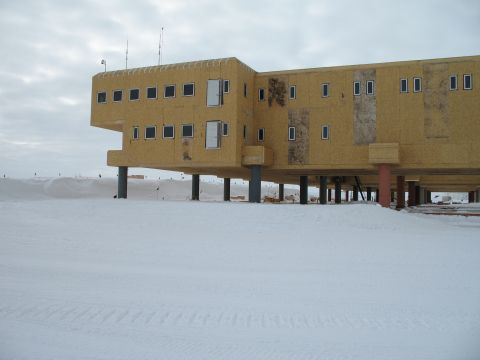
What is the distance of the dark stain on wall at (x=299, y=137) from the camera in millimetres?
35156

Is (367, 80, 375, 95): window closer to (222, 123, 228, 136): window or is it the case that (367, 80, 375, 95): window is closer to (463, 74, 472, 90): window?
(463, 74, 472, 90): window

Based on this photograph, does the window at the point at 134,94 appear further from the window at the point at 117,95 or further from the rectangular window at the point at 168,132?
the rectangular window at the point at 168,132

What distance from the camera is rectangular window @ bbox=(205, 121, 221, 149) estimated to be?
113ft

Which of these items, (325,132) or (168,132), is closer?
(325,132)

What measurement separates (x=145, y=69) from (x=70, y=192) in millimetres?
28597

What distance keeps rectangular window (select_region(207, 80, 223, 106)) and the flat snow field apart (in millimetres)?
15663

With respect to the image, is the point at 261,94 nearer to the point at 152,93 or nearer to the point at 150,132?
the point at 152,93

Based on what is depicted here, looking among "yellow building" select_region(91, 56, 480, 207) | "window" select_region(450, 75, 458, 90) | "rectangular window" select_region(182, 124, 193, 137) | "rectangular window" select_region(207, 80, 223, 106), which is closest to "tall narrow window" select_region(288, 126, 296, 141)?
"yellow building" select_region(91, 56, 480, 207)

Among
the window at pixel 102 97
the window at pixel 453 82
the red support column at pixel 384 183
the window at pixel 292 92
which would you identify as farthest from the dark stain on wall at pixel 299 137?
the window at pixel 102 97

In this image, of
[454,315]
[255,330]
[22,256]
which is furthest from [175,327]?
[22,256]

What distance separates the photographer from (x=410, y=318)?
328 inches

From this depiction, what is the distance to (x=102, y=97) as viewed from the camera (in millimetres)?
39500

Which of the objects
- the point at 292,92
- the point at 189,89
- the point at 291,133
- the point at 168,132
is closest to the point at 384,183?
the point at 291,133

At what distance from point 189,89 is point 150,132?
4.93 meters
